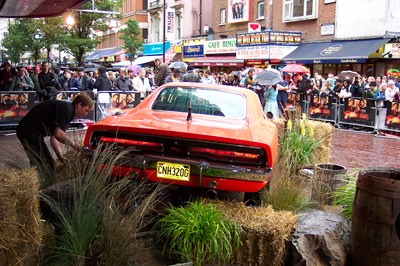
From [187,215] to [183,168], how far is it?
1.69 ft

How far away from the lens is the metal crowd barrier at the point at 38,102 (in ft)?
41.4

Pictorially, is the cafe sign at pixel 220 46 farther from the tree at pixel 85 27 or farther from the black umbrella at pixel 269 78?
the black umbrella at pixel 269 78

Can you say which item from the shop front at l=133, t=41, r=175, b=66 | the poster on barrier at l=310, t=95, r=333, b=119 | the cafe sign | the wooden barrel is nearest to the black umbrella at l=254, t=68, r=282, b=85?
the poster on barrier at l=310, t=95, r=333, b=119

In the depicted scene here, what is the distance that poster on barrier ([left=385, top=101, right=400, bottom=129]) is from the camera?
13.8 metres

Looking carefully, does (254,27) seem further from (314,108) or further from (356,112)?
(356,112)

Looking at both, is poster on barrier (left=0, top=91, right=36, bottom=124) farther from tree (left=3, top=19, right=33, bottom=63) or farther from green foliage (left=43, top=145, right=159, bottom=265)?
tree (left=3, top=19, right=33, bottom=63)

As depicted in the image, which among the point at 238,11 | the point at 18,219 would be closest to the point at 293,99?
the point at 18,219

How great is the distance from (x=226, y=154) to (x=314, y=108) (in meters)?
13.1

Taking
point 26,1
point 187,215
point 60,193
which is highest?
point 26,1

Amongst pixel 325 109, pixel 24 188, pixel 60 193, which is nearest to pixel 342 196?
pixel 60 193

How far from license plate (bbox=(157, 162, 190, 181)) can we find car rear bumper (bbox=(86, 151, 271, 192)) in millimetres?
30

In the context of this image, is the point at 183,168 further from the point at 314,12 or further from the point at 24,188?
the point at 314,12

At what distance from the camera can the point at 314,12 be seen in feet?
87.6

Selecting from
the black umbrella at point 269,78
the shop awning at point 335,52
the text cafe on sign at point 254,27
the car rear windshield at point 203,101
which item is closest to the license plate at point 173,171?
the car rear windshield at point 203,101
